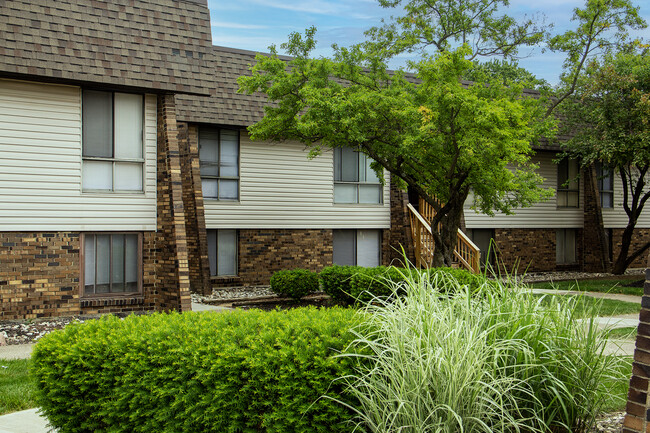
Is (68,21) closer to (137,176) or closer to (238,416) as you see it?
(137,176)

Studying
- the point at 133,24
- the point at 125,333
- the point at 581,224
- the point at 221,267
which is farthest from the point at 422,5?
the point at 125,333

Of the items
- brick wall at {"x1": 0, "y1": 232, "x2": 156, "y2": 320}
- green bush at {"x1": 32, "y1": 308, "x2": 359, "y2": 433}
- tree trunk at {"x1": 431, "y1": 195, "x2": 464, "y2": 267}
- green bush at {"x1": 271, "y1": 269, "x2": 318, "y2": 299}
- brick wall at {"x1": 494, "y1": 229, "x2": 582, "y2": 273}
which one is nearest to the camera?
green bush at {"x1": 32, "y1": 308, "x2": 359, "y2": 433}

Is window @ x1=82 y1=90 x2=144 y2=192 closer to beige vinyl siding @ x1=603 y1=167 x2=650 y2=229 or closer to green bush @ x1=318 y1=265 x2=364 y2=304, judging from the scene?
green bush @ x1=318 y1=265 x2=364 y2=304

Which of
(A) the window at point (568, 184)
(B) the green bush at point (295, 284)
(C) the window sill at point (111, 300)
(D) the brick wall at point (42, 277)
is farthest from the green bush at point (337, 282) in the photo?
(A) the window at point (568, 184)

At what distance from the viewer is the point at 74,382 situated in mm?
5797

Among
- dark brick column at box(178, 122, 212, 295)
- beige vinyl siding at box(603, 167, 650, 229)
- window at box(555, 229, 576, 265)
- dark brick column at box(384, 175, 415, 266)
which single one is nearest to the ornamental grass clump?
dark brick column at box(178, 122, 212, 295)

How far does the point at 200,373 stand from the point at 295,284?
10769 millimetres

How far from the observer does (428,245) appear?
20.8 meters

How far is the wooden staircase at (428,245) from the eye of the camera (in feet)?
63.3

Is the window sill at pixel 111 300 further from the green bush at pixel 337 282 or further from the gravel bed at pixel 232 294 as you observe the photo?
the green bush at pixel 337 282

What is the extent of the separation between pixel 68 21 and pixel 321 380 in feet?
34.2

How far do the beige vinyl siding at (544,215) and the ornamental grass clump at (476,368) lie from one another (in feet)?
62.1

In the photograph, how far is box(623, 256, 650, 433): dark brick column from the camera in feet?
13.9

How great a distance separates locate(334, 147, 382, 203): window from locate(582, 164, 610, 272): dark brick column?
10.1 m
